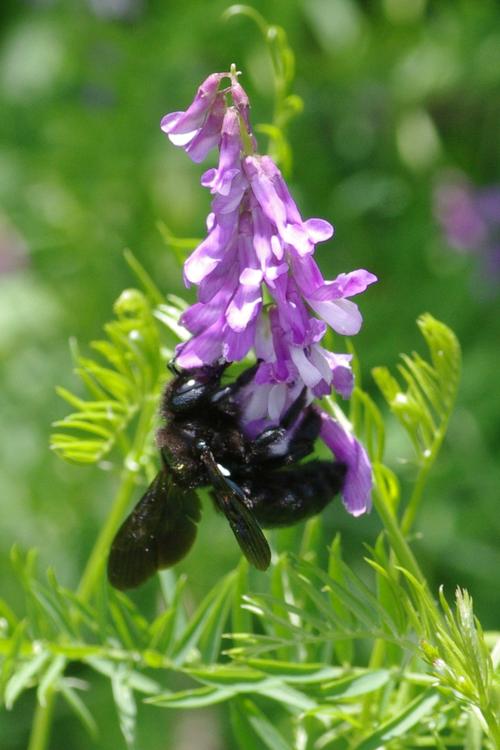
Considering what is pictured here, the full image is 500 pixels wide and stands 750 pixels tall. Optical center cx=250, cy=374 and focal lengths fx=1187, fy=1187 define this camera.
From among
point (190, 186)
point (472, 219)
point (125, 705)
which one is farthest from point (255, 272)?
point (472, 219)

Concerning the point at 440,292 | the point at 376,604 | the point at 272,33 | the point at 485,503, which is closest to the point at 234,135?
the point at 272,33

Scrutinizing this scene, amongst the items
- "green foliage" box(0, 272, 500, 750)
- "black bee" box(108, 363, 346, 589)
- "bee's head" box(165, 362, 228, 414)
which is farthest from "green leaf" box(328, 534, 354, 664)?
"bee's head" box(165, 362, 228, 414)

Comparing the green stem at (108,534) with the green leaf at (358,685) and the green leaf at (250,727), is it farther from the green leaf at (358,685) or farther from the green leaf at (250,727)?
the green leaf at (358,685)

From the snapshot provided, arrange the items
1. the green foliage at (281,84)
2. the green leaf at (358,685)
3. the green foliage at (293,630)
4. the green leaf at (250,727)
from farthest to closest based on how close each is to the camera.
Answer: the green foliage at (281,84)
the green leaf at (250,727)
the green leaf at (358,685)
the green foliage at (293,630)

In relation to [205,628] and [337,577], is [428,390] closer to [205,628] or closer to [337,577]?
[337,577]

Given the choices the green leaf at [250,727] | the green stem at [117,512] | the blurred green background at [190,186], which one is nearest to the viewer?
the green leaf at [250,727]

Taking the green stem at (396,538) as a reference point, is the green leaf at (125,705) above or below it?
below

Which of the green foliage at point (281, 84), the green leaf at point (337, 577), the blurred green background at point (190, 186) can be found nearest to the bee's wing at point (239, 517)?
the green leaf at point (337, 577)

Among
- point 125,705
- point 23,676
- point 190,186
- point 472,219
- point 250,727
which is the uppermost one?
point 23,676
